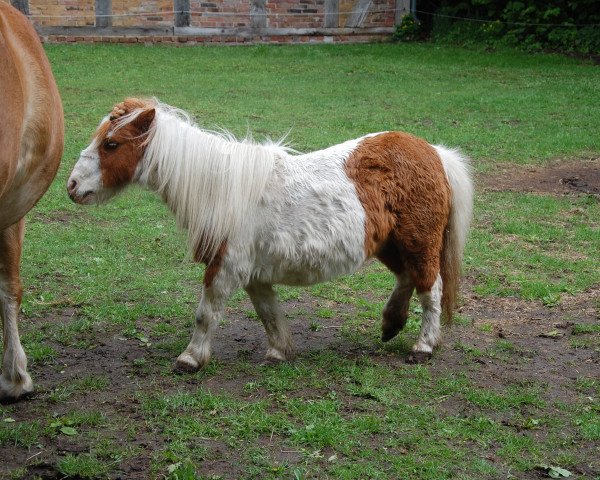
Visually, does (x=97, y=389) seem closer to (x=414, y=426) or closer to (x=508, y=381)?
(x=414, y=426)

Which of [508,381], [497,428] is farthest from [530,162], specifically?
[497,428]

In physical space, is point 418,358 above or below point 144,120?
below

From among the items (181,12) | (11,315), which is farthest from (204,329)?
(181,12)

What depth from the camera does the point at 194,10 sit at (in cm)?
1697

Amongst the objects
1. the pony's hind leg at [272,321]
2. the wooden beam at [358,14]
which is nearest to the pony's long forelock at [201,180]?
the pony's hind leg at [272,321]

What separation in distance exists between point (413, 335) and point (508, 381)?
0.86 meters

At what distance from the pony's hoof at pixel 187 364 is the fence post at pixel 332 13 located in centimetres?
1424

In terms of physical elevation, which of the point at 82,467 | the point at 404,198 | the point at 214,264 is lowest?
the point at 82,467

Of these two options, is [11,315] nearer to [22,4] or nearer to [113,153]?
[113,153]

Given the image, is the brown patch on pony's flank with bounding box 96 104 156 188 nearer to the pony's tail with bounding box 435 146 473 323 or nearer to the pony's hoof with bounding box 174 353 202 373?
the pony's hoof with bounding box 174 353 202 373

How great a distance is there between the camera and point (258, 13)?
56.5ft

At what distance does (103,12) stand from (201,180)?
13.4 meters

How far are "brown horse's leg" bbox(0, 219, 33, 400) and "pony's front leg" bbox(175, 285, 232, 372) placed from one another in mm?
839

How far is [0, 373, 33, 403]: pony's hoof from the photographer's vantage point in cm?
423
